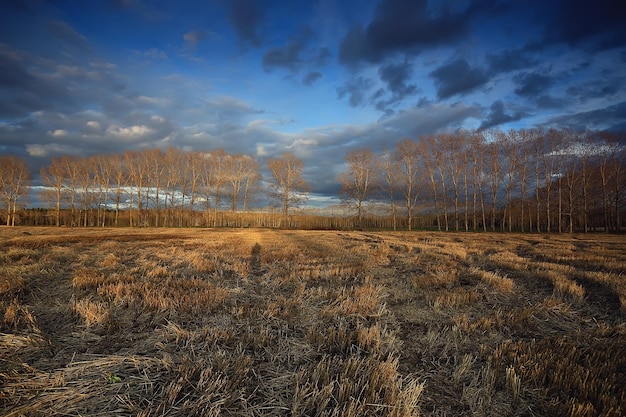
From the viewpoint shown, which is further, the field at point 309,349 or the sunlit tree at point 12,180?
the sunlit tree at point 12,180

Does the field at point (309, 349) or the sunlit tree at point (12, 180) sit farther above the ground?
the sunlit tree at point (12, 180)

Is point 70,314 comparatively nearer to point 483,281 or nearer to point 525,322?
point 525,322

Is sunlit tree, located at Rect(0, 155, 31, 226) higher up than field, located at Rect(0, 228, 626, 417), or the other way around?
sunlit tree, located at Rect(0, 155, 31, 226)

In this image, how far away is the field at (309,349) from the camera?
9.19 feet

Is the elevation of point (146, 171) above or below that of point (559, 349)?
above

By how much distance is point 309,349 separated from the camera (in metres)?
3.97

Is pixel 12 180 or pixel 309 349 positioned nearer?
pixel 309 349

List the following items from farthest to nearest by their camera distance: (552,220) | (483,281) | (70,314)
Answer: (552,220) < (483,281) < (70,314)

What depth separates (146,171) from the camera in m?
58.6

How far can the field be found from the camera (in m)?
2.80

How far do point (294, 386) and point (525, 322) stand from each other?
4725 mm

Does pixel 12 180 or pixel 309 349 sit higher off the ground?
pixel 12 180

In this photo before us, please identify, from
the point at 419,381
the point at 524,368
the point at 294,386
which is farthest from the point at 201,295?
the point at 524,368

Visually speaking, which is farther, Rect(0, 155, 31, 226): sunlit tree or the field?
Rect(0, 155, 31, 226): sunlit tree
